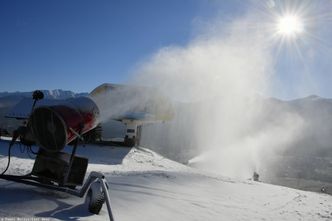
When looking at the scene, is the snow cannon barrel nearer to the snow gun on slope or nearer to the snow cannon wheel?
the snow gun on slope

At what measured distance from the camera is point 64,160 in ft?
22.5

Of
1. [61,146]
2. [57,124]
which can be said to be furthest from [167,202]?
[57,124]

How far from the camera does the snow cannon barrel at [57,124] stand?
641 cm

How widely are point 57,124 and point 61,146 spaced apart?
413 millimetres

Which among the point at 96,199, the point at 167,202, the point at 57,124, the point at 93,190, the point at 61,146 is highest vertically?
the point at 57,124

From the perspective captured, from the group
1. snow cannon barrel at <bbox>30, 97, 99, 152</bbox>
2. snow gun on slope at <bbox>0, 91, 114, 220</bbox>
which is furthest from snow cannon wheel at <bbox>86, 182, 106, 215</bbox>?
snow cannon barrel at <bbox>30, 97, 99, 152</bbox>

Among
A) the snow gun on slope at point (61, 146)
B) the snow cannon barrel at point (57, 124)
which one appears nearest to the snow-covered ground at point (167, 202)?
the snow gun on slope at point (61, 146)

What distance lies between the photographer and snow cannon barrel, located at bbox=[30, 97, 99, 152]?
641 centimetres

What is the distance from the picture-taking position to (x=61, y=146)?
21.2 feet

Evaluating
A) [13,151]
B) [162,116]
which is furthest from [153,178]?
[162,116]

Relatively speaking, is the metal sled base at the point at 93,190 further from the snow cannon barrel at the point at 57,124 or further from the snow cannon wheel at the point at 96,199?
the snow cannon barrel at the point at 57,124

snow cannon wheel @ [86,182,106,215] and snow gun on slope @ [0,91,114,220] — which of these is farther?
snow gun on slope @ [0,91,114,220]

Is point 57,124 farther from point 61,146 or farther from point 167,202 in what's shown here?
point 167,202

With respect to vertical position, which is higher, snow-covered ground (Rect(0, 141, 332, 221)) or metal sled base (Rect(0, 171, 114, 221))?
metal sled base (Rect(0, 171, 114, 221))
